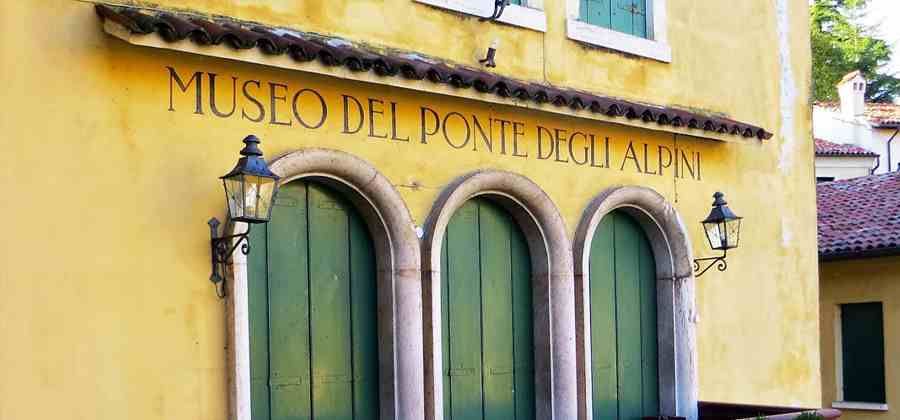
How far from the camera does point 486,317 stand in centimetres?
974

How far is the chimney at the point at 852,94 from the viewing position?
34594mm

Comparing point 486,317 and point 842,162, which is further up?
point 842,162

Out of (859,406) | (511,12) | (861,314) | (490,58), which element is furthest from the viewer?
(861,314)

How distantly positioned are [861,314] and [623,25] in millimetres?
7175

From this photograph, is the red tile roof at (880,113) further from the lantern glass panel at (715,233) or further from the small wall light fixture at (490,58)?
the small wall light fixture at (490,58)

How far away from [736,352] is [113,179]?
6348 mm

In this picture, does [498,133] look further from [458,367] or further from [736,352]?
[736,352]

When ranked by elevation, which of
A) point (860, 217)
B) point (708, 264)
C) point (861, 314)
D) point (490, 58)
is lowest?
Result: point (861, 314)

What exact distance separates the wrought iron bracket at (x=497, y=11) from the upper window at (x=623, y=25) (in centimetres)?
87

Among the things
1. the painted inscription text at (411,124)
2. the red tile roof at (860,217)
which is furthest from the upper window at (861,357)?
the painted inscription text at (411,124)

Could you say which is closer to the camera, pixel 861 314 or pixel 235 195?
pixel 235 195

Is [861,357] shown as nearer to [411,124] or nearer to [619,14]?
[619,14]

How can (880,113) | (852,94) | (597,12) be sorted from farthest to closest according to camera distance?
(880,113)
(852,94)
(597,12)

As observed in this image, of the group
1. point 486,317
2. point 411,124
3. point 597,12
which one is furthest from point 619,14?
point 486,317
